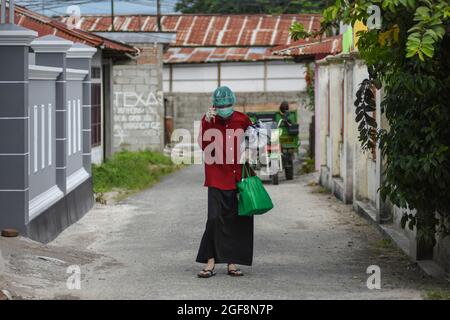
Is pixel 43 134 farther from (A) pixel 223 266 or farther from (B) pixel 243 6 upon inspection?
(B) pixel 243 6

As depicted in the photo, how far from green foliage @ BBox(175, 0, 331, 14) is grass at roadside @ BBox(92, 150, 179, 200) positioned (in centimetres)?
2351

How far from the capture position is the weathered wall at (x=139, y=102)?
1284 inches

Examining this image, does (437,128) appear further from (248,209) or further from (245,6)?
(245,6)

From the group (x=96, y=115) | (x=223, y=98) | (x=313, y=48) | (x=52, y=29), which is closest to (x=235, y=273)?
(x=223, y=98)

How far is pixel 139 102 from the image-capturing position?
32750 millimetres

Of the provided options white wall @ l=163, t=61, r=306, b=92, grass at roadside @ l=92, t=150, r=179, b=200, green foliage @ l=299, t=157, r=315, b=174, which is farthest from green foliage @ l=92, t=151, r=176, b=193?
white wall @ l=163, t=61, r=306, b=92

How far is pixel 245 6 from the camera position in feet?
171

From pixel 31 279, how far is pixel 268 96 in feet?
106

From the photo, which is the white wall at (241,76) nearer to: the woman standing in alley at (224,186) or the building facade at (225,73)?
the building facade at (225,73)

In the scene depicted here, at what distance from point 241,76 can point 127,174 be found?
20.0m

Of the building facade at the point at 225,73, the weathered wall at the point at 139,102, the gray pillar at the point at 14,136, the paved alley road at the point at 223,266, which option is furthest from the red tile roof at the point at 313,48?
the building facade at the point at 225,73

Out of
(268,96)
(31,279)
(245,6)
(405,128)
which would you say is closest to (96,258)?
(31,279)

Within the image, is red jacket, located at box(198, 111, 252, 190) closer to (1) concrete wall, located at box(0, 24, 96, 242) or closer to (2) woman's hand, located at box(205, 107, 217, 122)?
(2) woman's hand, located at box(205, 107, 217, 122)
